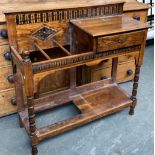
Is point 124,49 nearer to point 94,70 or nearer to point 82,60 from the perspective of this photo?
point 82,60

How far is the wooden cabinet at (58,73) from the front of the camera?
5.52 ft

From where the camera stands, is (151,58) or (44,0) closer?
(44,0)

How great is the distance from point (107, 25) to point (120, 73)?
0.82 metres

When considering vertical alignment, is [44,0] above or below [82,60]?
above

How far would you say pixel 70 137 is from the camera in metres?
1.80

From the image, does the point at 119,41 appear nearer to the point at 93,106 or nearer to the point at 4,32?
the point at 93,106

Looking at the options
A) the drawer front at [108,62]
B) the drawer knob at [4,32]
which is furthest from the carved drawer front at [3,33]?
the drawer front at [108,62]

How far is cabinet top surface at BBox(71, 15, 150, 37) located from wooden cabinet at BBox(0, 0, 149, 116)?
0.29m

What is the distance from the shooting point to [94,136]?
1807mm

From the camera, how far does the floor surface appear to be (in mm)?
1684

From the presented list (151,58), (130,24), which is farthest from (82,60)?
(151,58)

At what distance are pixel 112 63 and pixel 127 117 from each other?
476mm

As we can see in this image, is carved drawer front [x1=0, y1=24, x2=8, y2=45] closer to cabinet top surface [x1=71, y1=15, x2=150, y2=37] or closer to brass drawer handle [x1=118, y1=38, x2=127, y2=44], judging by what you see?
cabinet top surface [x1=71, y1=15, x2=150, y2=37]

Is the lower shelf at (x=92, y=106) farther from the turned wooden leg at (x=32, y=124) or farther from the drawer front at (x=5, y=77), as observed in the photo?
the drawer front at (x=5, y=77)
